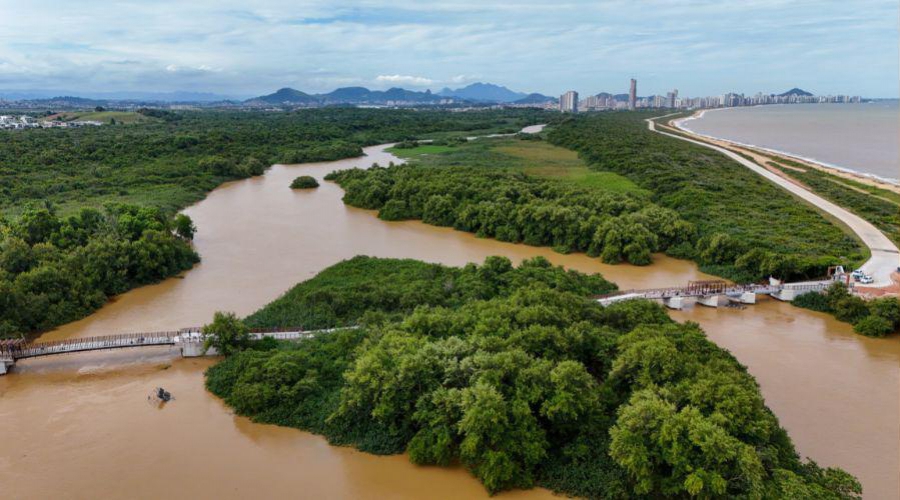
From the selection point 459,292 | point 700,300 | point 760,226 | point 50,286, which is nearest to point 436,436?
point 459,292

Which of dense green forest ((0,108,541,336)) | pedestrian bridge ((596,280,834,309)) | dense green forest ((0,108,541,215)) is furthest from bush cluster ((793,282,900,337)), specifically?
dense green forest ((0,108,541,215))

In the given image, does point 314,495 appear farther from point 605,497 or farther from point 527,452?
point 605,497

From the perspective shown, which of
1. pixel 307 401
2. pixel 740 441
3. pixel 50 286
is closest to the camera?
pixel 740 441

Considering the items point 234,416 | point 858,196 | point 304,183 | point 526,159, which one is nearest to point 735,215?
point 858,196

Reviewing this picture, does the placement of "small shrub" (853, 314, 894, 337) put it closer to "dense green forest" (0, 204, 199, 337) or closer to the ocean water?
"dense green forest" (0, 204, 199, 337)

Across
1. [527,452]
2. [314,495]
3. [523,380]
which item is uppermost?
[523,380]

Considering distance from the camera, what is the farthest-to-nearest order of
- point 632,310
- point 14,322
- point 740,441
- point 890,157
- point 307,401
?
1. point 890,157
2. point 14,322
3. point 632,310
4. point 307,401
5. point 740,441

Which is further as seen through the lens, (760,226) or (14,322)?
(760,226)

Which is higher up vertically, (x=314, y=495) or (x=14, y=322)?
(x=14, y=322)
